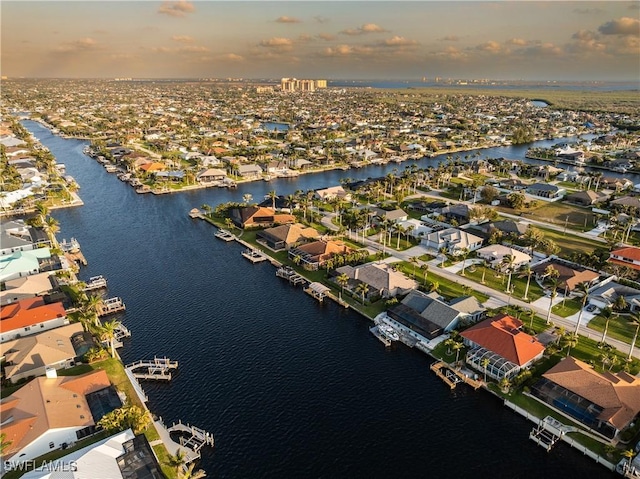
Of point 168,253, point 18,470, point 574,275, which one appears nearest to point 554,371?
point 574,275

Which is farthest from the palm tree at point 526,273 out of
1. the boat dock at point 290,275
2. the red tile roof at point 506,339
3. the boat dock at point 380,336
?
the boat dock at point 290,275

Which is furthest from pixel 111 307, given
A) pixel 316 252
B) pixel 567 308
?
pixel 567 308

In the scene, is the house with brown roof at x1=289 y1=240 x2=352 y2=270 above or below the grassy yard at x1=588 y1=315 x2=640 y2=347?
above

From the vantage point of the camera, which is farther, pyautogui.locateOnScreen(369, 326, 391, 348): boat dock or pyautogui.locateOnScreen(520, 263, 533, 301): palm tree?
pyautogui.locateOnScreen(520, 263, 533, 301): palm tree

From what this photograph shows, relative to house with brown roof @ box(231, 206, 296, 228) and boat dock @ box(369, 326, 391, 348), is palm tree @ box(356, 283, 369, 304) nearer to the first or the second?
boat dock @ box(369, 326, 391, 348)

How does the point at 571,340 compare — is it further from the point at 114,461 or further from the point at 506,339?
the point at 114,461

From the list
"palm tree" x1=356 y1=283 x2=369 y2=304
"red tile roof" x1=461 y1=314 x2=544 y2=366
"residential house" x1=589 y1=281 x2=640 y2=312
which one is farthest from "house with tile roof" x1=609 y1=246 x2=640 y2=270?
"palm tree" x1=356 y1=283 x2=369 y2=304

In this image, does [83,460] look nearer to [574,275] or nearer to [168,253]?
[168,253]

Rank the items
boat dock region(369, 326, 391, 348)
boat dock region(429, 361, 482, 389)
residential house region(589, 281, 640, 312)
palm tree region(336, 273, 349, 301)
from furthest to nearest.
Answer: palm tree region(336, 273, 349, 301) < residential house region(589, 281, 640, 312) < boat dock region(369, 326, 391, 348) < boat dock region(429, 361, 482, 389)
